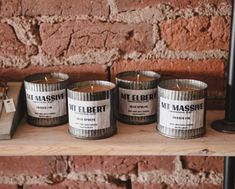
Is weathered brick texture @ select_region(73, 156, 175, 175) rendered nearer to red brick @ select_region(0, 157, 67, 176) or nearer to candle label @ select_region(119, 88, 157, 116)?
red brick @ select_region(0, 157, 67, 176)

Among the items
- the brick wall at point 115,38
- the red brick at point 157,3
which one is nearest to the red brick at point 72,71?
the brick wall at point 115,38

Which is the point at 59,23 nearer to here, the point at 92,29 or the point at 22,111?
the point at 92,29

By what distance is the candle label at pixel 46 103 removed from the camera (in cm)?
63

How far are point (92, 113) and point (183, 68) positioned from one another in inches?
8.4

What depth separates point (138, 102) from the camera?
635 millimetres

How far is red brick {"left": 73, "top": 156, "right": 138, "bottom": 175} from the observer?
2.57ft

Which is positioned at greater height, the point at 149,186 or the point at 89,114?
the point at 89,114

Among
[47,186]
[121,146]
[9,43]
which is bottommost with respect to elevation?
[47,186]

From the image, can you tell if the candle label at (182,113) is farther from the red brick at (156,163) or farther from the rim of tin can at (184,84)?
the red brick at (156,163)

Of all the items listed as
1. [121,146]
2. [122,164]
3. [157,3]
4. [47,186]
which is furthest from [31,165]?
[157,3]

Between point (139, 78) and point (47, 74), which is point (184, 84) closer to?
point (139, 78)

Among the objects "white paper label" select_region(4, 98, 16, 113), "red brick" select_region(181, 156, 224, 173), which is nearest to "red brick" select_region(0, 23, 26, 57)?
"white paper label" select_region(4, 98, 16, 113)

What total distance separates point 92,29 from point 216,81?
237 mm

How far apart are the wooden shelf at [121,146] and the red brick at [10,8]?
222 millimetres
